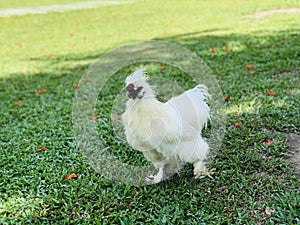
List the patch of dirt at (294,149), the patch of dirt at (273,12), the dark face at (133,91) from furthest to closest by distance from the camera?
1. the patch of dirt at (273,12)
2. the patch of dirt at (294,149)
3. the dark face at (133,91)

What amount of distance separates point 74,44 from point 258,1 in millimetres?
7551

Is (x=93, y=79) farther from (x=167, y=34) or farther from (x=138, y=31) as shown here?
(x=138, y=31)

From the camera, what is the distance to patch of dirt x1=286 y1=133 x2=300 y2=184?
355 centimetres

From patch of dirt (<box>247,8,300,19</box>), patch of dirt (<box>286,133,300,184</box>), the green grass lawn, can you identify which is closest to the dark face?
the green grass lawn

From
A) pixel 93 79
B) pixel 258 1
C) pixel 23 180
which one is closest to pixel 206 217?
pixel 23 180

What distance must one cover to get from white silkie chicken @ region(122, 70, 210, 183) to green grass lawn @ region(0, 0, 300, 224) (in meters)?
0.30

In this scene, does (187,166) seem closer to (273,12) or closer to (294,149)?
(294,149)

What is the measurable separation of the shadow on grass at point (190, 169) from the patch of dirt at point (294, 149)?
0.08 metres

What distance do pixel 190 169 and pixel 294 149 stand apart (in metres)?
1.23

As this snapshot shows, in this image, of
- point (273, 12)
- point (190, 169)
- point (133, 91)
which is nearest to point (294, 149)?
point (190, 169)

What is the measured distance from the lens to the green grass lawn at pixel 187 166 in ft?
10.3

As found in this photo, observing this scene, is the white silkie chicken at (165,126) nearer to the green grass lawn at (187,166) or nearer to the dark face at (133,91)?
the dark face at (133,91)

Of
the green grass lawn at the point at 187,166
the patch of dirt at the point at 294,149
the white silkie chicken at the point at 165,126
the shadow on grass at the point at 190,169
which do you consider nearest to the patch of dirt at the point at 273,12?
the green grass lawn at the point at 187,166

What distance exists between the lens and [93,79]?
7.12 meters
